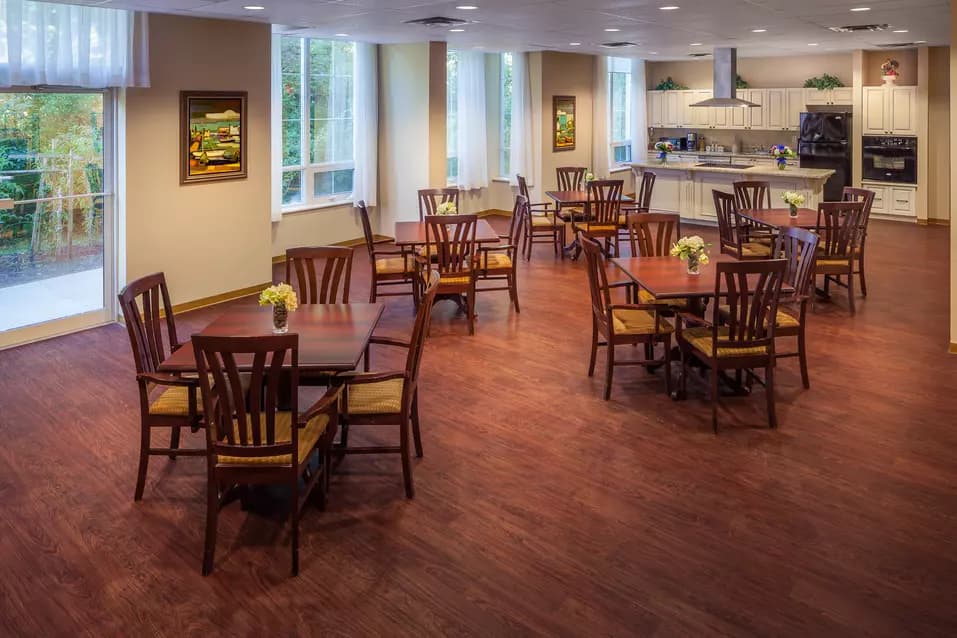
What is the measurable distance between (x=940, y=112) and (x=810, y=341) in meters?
7.90

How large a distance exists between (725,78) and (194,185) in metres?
7.60

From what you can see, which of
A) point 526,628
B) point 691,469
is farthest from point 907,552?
point 526,628

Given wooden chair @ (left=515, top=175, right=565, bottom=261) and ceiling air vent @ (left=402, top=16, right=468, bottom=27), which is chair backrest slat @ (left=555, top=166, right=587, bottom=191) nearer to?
wooden chair @ (left=515, top=175, right=565, bottom=261)

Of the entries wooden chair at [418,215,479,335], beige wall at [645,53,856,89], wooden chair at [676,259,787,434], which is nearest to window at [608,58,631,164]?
beige wall at [645,53,856,89]

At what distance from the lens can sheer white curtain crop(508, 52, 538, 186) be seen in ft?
41.8

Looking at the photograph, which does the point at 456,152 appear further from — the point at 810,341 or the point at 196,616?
the point at 196,616

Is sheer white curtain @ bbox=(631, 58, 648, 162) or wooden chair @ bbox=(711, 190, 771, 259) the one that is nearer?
wooden chair @ bbox=(711, 190, 771, 259)

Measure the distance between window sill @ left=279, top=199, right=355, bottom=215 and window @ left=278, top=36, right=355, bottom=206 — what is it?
7 centimetres

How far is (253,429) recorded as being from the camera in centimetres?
326

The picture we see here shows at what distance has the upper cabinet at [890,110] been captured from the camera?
12477 millimetres

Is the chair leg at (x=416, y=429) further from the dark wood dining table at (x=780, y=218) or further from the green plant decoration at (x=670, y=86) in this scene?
Result: the green plant decoration at (x=670, y=86)

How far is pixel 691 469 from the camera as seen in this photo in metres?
4.26

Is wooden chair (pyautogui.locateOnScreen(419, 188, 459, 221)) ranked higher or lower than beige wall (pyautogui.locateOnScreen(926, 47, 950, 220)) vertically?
lower

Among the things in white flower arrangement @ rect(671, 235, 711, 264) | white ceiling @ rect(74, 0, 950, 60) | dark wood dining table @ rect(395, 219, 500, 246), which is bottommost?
white flower arrangement @ rect(671, 235, 711, 264)
